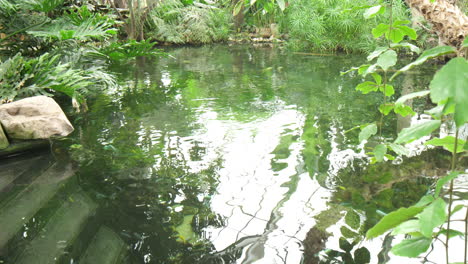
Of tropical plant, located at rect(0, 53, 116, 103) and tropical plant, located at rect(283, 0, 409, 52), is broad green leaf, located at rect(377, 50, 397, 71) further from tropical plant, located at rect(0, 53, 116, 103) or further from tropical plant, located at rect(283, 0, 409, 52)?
tropical plant, located at rect(283, 0, 409, 52)

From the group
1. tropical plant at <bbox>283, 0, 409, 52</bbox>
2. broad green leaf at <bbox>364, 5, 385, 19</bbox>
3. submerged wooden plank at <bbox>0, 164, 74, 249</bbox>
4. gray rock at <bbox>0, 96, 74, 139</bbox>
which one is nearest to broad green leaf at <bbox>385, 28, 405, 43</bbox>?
broad green leaf at <bbox>364, 5, 385, 19</bbox>

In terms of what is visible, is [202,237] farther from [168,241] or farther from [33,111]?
[33,111]

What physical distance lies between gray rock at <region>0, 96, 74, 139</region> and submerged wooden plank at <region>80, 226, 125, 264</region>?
149 centimetres

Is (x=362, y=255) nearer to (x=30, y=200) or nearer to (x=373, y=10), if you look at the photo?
(x=373, y=10)

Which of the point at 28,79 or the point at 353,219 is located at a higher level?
the point at 28,79

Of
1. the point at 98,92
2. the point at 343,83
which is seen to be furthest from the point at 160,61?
the point at 343,83

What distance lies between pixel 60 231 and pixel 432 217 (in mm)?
1833

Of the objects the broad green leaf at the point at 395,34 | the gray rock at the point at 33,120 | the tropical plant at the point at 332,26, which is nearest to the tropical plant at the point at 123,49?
the gray rock at the point at 33,120

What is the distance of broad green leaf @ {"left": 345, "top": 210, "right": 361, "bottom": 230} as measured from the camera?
2035 mm

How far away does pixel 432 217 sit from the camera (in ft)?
2.22

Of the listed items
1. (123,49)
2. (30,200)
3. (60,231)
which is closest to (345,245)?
(60,231)

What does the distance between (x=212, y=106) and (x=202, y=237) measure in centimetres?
278

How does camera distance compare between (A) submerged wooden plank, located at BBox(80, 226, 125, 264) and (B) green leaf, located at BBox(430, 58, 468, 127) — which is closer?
(B) green leaf, located at BBox(430, 58, 468, 127)

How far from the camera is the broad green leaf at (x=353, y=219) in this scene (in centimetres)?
204
